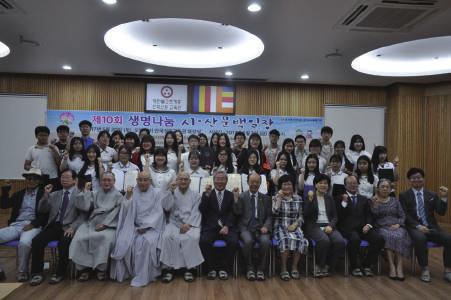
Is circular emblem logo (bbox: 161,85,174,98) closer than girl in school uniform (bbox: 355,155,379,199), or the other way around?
girl in school uniform (bbox: 355,155,379,199)

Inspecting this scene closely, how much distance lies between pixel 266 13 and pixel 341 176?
279 cm

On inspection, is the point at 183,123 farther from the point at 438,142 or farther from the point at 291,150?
the point at 438,142

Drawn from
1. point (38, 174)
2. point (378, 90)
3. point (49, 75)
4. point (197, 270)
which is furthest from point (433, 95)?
point (49, 75)

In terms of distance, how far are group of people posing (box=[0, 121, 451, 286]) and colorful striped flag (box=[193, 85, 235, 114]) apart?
3403mm

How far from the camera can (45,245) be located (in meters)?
4.02

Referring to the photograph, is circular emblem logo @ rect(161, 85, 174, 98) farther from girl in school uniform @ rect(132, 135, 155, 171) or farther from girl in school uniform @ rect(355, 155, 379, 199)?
girl in school uniform @ rect(355, 155, 379, 199)

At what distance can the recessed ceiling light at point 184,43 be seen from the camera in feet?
19.5

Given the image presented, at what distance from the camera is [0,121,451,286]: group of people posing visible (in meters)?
4.08

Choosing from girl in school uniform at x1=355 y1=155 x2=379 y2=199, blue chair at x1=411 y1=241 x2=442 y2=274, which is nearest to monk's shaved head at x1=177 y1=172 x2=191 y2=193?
girl in school uniform at x1=355 y1=155 x2=379 y2=199

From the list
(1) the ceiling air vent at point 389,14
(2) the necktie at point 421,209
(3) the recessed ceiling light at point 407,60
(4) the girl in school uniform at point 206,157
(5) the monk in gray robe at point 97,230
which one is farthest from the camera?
(3) the recessed ceiling light at point 407,60

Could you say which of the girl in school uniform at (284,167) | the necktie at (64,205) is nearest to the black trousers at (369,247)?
the girl in school uniform at (284,167)

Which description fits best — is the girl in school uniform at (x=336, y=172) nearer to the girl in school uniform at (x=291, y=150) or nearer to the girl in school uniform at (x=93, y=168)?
the girl in school uniform at (x=291, y=150)

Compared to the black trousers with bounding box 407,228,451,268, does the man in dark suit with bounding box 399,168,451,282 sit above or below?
above

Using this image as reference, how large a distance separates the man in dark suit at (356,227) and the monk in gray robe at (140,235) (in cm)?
256
